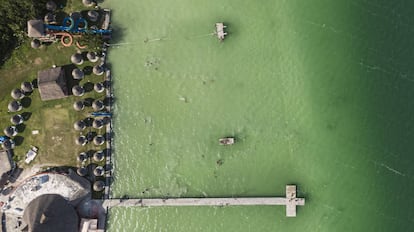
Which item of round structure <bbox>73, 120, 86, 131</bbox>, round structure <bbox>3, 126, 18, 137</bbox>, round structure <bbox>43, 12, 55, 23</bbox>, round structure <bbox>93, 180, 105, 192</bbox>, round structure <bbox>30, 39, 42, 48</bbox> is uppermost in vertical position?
round structure <bbox>43, 12, 55, 23</bbox>

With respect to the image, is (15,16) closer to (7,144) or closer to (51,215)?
(7,144)

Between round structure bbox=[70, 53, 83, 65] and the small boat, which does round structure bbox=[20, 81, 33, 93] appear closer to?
round structure bbox=[70, 53, 83, 65]

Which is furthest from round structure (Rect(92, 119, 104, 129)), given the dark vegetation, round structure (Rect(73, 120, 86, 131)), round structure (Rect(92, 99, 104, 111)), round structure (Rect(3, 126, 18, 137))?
the dark vegetation

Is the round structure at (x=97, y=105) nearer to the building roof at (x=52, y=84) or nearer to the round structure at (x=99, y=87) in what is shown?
the round structure at (x=99, y=87)

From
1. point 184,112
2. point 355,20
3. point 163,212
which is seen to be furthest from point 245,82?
point 163,212

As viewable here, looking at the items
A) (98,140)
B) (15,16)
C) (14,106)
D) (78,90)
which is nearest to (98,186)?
(98,140)

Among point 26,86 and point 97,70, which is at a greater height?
point 97,70

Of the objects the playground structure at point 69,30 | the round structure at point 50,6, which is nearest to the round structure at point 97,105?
the playground structure at point 69,30
